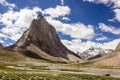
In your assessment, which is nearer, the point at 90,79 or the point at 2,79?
the point at 2,79

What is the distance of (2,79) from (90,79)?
26.3 metres

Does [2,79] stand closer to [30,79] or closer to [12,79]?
[12,79]

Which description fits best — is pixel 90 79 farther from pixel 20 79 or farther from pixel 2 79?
pixel 2 79

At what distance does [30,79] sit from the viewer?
6481 centimetres

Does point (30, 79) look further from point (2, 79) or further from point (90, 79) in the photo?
point (90, 79)

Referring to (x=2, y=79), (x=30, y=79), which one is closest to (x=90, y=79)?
(x=30, y=79)

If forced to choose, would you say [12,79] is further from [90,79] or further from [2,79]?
[90,79]

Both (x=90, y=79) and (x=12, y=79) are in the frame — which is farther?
(x=90, y=79)

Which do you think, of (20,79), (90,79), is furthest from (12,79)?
(90,79)

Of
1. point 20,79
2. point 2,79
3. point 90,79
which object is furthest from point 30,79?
point 90,79

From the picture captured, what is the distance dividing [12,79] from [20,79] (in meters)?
2.39

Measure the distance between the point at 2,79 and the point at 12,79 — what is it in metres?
2.52

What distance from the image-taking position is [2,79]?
201 ft

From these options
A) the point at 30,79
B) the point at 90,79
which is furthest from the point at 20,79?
the point at 90,79
